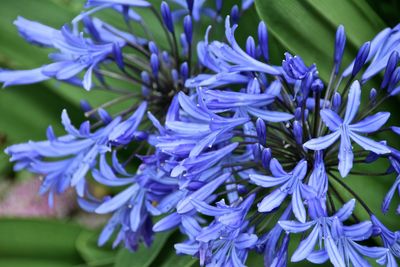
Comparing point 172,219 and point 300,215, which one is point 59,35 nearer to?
point 172,219

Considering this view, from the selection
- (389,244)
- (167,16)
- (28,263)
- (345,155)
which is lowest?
(389,244)

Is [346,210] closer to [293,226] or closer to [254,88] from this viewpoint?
[293,226]

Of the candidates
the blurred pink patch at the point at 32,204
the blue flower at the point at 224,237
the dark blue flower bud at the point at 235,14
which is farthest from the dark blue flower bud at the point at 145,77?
the blurred pink patch at the point at 32,204

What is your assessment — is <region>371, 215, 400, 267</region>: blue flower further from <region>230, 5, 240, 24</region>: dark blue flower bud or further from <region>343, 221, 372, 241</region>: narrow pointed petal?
<region>230, 5, 240, 24</region>: dark blue flower bud

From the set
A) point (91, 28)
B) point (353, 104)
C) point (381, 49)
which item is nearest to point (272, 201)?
point (353, 104)

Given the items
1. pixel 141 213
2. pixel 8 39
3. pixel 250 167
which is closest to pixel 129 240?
pixel 141 213

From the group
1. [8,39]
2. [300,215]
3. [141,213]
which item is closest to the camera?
[300,215]
